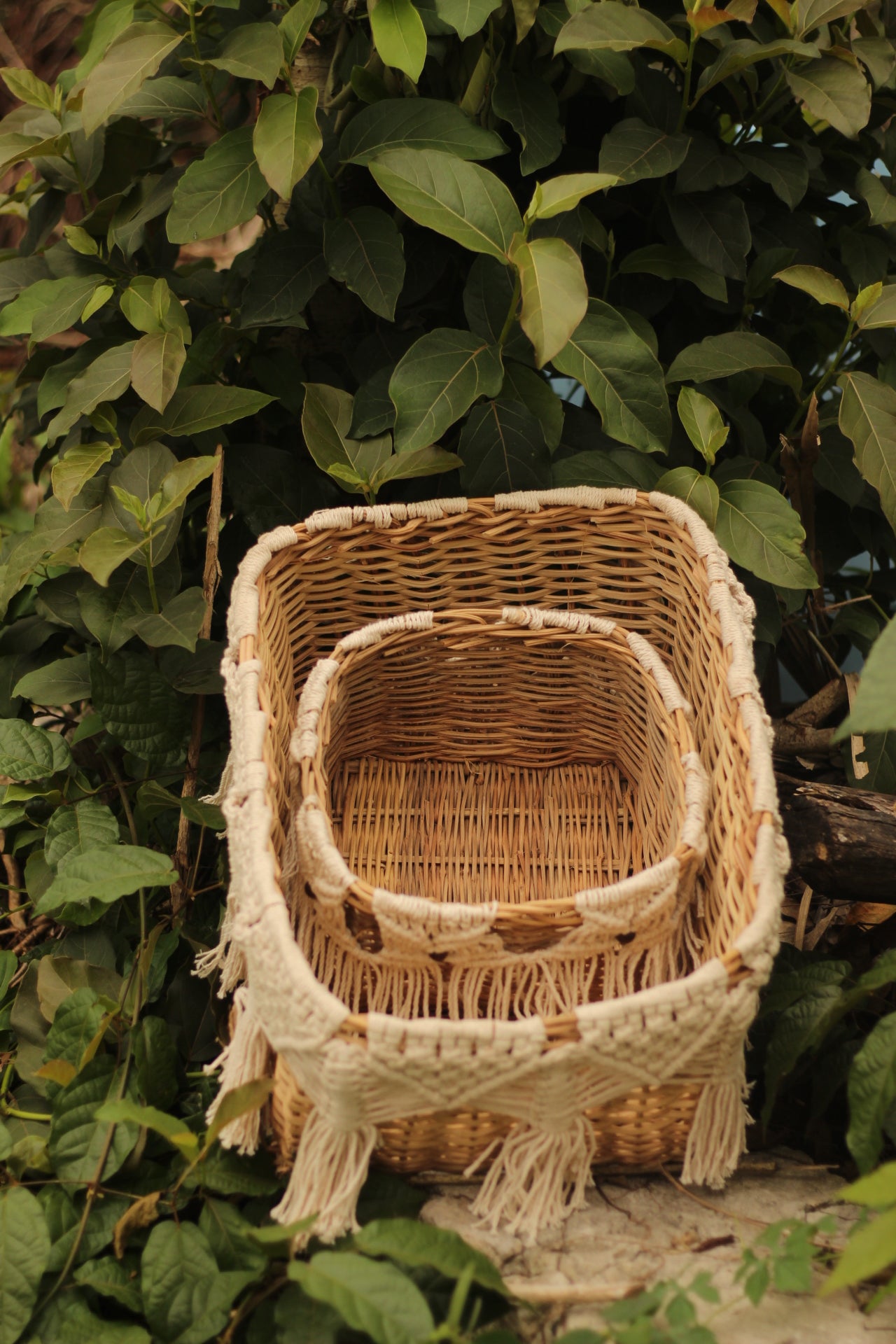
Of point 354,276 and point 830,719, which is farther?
point 830,719

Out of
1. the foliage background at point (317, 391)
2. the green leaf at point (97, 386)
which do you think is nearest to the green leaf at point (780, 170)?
the foliage background at point (317, 391)

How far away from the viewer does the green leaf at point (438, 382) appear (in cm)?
107

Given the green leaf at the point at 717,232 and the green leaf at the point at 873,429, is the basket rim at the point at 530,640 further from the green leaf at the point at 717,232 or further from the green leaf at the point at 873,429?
the green leaf at the point at 717,232

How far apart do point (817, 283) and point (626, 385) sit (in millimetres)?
231

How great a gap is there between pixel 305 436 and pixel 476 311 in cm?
24

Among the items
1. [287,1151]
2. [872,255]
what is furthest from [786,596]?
[287,1151]

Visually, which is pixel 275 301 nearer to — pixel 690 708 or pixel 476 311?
pixel 476 311

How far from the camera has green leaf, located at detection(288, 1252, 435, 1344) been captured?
67 centimetres

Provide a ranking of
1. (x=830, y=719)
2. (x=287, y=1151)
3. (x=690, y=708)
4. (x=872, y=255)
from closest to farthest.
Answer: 1. (x=287, y=1151)
2. (x=690, y=708)
3. (x=872, y=255)
4. (x=830, y=719)

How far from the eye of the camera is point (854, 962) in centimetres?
114

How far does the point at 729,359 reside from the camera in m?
1.15

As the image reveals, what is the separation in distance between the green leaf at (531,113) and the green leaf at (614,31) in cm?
9

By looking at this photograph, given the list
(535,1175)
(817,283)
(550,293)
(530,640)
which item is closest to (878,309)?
(817,283)

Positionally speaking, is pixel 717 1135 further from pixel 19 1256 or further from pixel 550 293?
pixel 550 293
